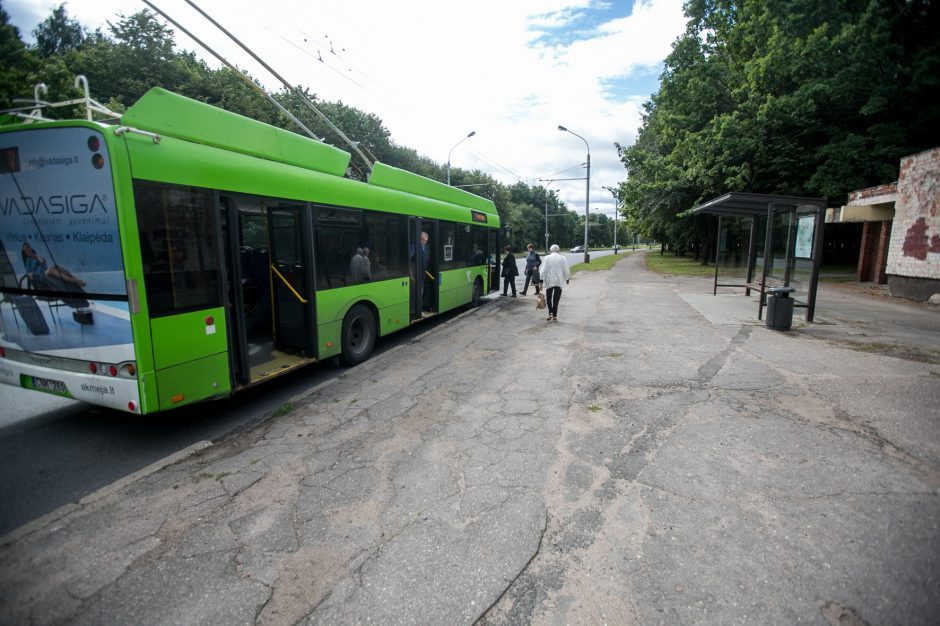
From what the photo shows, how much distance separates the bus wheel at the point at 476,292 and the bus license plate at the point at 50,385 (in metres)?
9.45

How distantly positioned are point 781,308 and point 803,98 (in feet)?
54.3

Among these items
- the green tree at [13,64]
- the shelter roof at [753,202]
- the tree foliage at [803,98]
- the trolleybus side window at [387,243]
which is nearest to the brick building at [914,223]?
the tree foliage at [803,98]

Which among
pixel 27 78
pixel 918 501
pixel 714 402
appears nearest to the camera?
pixel 918 501

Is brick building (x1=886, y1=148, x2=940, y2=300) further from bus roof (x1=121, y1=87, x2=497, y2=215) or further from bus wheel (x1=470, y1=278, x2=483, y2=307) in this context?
bus roof (x1=121, y1=87, x2=497, y2=215)

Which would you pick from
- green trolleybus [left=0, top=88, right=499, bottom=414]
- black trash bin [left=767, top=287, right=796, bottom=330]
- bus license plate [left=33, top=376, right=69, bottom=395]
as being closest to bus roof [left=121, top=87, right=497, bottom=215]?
green trolleybus [left=0, top=88, right=499, bottom=414]

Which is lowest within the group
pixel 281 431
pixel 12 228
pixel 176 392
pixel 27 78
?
pixel 281 431

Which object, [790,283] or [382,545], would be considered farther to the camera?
[790,283]

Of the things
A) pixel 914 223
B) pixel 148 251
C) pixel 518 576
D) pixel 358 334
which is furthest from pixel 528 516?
pixel 914 223

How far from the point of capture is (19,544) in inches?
116

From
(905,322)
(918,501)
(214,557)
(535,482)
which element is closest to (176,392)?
(214,557)

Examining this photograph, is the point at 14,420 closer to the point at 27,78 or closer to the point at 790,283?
the point at 790,283

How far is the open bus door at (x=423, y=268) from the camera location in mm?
9148

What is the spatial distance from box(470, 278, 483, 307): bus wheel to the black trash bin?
7.13 metres

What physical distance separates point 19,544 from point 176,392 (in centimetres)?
157
